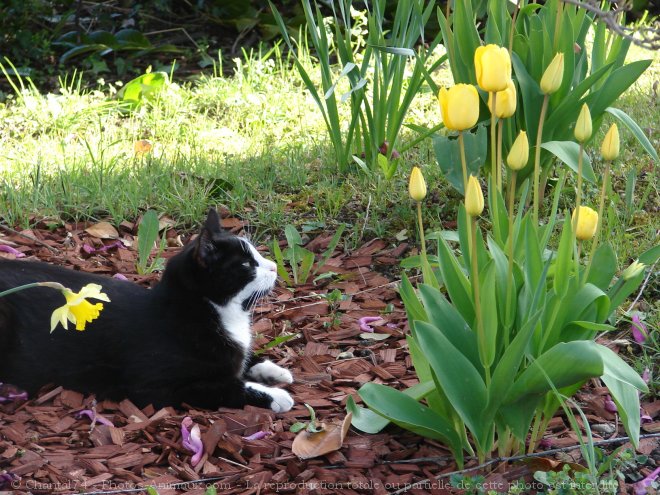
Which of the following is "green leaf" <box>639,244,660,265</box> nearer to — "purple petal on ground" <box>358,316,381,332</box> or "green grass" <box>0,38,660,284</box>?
"green grass" <box>0,38,660,284</box>

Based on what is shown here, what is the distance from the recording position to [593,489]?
2176 mm

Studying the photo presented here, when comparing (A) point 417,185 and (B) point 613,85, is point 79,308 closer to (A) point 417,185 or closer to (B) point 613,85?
(A) point 417,185

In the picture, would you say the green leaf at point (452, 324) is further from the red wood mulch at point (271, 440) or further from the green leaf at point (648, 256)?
the green leaf at point (648, 256)

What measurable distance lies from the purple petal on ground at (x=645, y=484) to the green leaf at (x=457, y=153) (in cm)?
109

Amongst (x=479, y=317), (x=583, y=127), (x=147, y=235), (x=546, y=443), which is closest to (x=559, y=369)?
(x=479, y=317)

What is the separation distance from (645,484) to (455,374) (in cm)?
64

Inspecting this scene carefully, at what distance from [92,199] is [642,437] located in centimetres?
272

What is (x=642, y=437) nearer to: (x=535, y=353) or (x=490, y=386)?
(x=535, y=353)

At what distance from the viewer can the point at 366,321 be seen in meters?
3.35

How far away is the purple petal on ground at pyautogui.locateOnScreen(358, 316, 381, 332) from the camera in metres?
3.30

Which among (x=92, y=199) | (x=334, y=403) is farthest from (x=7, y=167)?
(x=334, y=403)

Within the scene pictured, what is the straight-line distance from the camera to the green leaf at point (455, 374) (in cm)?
220

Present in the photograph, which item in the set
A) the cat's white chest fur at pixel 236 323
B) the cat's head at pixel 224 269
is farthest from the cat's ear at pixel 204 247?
the cat's white chest fur at pixel 236 323

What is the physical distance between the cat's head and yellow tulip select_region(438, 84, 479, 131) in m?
1.24
